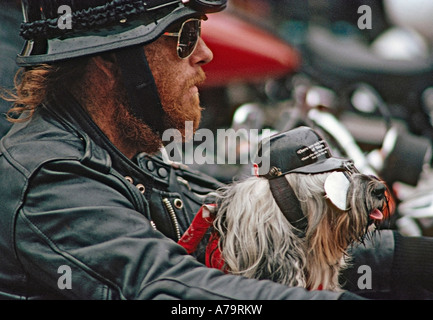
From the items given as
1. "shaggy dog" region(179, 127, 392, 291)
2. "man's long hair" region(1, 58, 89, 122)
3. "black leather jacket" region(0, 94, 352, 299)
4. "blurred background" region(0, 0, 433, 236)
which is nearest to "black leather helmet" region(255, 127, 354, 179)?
"shaggy dog" region(179, 127, 392, 291)

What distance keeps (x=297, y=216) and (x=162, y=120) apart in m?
0.63

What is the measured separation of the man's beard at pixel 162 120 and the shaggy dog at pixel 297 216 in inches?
14.9

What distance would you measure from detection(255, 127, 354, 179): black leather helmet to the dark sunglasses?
0.49 m

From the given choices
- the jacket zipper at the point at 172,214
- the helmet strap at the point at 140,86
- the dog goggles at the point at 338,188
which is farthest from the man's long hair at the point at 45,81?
the dog goggles at the point at 338,188

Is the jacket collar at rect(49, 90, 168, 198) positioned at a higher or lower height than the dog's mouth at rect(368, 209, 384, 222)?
higher

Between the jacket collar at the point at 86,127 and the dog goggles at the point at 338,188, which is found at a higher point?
the jacket collar at the point at 86,127

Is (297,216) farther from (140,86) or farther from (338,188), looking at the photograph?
(140,86)

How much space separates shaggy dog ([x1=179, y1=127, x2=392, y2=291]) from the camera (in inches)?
79.0

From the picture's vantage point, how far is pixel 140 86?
2.22 meters

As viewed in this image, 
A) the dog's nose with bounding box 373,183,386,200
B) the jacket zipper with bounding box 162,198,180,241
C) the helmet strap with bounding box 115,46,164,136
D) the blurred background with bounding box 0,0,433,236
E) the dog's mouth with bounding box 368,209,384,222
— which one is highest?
the helmet strap with bounding box 115,46,164,136

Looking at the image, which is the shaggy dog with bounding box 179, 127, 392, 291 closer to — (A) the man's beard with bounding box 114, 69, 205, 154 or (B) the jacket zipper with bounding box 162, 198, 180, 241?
(B) the jacket zipper with bounding box 162, 198, 180, 241

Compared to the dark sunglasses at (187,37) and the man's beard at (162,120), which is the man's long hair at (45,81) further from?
the dark sunglasses at (187,37)

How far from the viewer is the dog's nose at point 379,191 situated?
200 cm
